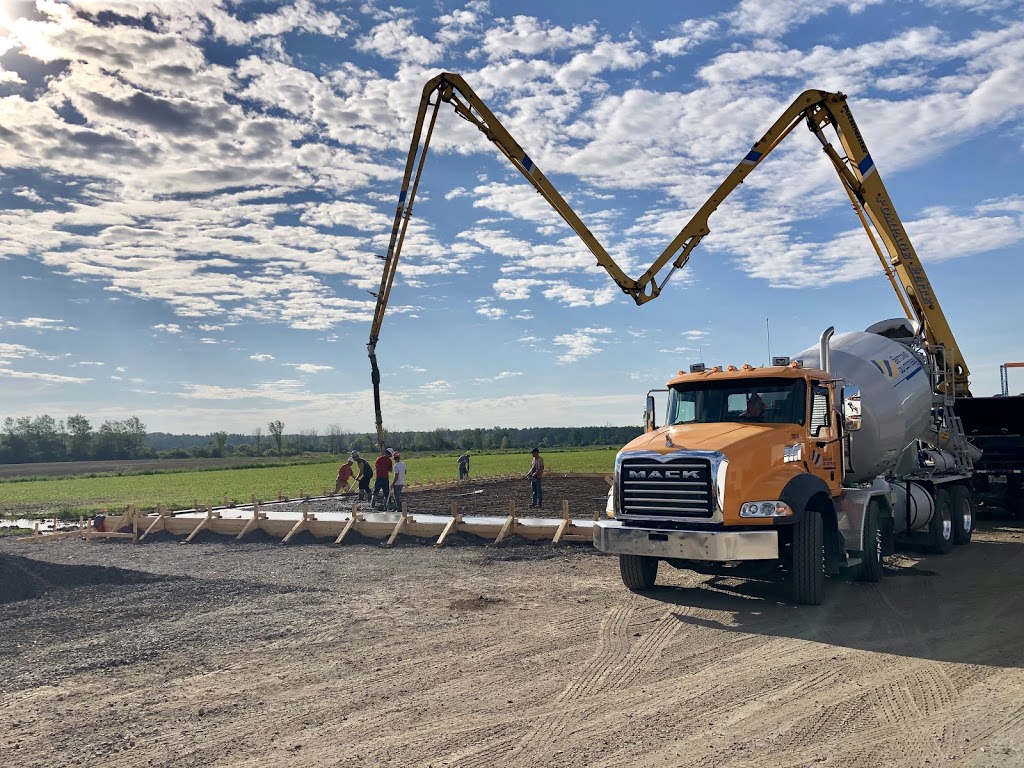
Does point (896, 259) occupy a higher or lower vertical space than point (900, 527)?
higher

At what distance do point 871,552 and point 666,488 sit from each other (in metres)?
3.91

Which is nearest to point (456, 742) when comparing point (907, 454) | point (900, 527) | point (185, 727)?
point (185, 727)

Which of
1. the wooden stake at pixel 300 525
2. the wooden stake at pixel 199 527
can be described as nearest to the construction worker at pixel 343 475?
A: the wooden stake at pixel 199 527

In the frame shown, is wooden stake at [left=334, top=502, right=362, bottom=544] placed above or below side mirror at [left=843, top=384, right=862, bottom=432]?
below

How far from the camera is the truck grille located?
9844 mm

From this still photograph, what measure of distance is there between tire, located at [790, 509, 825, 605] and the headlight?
0.38 m

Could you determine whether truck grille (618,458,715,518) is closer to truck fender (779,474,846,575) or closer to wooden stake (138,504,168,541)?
truck fender (779,474,846,575)

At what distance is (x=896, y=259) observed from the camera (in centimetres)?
1931

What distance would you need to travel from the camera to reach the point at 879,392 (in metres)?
13.7

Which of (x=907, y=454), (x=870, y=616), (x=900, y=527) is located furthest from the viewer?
(x=907, y=454)

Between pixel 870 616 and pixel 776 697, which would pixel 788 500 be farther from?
pixel 776 697

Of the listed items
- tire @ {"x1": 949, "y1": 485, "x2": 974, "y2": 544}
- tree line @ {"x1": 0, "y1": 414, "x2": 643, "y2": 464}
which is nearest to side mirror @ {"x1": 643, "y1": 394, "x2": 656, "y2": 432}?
tire @ {"x1": 949, "y1": 485, "x2": 974, "y2": 544}

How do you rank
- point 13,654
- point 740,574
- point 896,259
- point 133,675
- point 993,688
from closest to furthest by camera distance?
point 993,688 → point 133,675 → point 13,654 → point 740,574 → point 896,259

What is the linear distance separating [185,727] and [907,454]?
13.4 m
